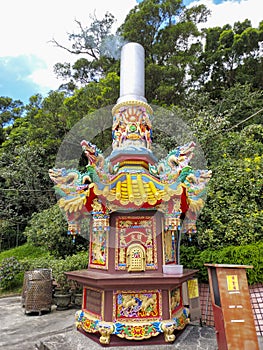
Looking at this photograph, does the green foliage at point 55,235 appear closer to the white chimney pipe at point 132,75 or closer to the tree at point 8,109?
the white chimney pipe at point 132,75

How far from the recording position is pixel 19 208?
18000 millimetres

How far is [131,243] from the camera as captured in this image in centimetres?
521

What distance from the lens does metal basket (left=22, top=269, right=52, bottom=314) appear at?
25.5 ft

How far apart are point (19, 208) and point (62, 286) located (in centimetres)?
1080

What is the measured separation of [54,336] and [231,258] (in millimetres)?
4445

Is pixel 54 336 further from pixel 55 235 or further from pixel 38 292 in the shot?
pixel 55 235

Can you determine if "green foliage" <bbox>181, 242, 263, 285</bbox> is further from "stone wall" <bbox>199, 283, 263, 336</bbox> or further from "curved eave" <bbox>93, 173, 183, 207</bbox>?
"curved eave" <bbox>93, 173, 183, 207</bbox>

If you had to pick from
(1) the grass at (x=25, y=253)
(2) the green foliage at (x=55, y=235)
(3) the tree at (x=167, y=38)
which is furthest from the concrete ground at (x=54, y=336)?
(3) the tree at (x=167, y=38)

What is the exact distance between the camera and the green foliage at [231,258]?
21.2 ft

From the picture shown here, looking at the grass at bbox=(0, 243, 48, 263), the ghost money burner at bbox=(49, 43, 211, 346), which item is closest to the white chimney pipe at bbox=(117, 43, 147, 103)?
the ghost money burner at bbox=(49, 43, 211, 346)

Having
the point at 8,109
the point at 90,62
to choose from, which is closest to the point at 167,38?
the point at 90,62

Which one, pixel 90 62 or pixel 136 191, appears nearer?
pixel 136 191

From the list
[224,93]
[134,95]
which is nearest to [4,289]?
[134,95]

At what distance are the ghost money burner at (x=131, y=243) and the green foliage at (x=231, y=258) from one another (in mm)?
1685
